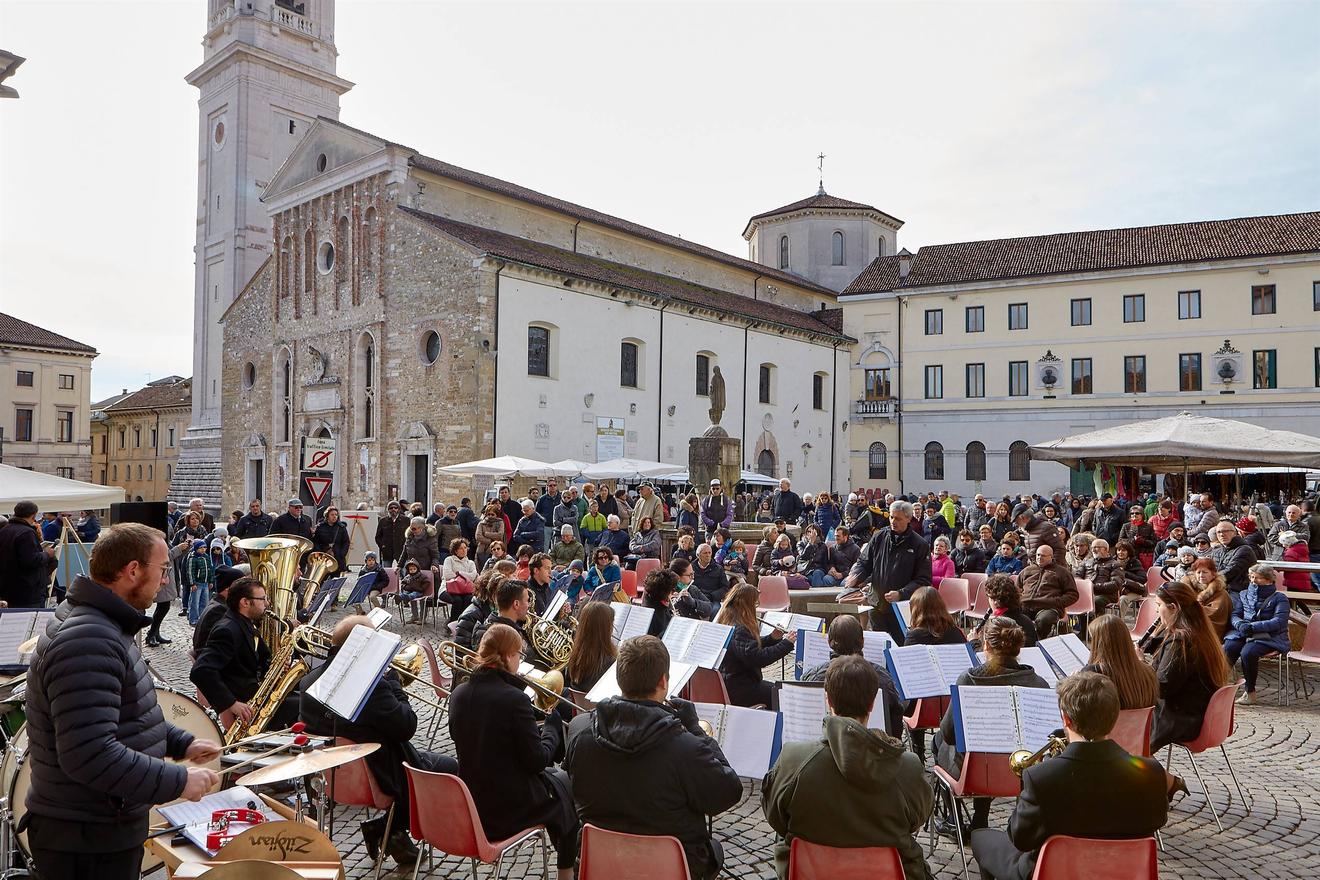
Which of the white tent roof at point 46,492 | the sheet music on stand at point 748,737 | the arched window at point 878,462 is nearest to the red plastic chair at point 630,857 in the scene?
the sheet music on stand at point 748,737

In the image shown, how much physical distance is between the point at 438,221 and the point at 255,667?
25484mm

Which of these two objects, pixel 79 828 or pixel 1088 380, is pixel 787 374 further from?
pixel 79 828

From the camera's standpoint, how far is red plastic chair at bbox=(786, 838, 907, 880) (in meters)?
3.38

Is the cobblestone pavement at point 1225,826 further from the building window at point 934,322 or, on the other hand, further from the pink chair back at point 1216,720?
the building window at point 934,322

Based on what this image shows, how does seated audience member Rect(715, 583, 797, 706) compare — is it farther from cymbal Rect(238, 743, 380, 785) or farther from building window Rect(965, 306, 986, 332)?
building window Rect(965, 306, 986, 332)

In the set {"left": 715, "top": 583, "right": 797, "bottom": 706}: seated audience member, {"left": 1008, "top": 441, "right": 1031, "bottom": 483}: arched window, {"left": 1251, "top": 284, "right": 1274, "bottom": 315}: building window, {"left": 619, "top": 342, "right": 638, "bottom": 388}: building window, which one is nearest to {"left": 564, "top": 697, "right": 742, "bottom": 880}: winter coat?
{"left": 715, "top": 583, "right": 797, "bottom": 706}: seated audience member

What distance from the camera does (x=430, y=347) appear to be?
94.1 ft

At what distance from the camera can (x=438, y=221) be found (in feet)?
97.4

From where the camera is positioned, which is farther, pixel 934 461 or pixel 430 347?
pixel 934 461

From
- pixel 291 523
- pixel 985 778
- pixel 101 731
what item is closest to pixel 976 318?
pixel 291 523

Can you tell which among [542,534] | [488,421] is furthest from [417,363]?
[542,534]

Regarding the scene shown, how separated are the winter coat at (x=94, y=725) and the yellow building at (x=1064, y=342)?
37.5 metres

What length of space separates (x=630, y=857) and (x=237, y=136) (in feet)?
138

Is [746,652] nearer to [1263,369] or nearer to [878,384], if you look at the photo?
[878,384]
